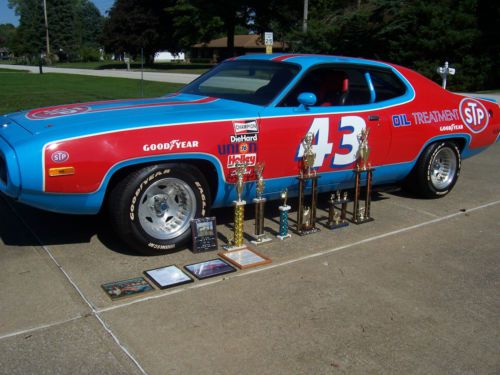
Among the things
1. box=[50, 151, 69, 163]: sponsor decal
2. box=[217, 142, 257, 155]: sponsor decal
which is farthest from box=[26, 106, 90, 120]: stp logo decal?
box=[217, 142, 257, 155]: sponsor decal

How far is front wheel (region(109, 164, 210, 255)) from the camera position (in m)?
3.94

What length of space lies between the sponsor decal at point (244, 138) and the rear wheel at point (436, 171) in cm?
239

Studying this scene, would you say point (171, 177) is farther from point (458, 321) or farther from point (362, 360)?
point (458, 321)

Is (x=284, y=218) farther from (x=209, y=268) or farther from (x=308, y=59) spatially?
(x=308, y=59)

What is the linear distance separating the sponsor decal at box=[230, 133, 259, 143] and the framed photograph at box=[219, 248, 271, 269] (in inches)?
35.7

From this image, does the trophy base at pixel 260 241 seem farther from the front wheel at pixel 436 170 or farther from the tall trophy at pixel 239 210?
the front wheel at pixel 436 170

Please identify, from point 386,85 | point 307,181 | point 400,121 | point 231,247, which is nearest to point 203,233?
point 231,247

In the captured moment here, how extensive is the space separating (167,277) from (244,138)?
1303 millimetres

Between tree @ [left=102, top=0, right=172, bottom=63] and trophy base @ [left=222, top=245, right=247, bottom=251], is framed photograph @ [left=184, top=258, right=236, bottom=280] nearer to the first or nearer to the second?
trophy base @ [left=222, top=245, right=247, bottom=251]

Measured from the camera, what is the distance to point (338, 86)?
530 centimetres

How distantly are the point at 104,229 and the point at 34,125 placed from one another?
1.24 m

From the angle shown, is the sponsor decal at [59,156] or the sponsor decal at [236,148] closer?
the sponsor decal at [59,156]

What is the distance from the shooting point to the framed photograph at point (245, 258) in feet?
13.4

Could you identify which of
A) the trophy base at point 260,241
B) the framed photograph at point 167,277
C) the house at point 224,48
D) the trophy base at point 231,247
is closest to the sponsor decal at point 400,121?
the trophy base at point 260,241
